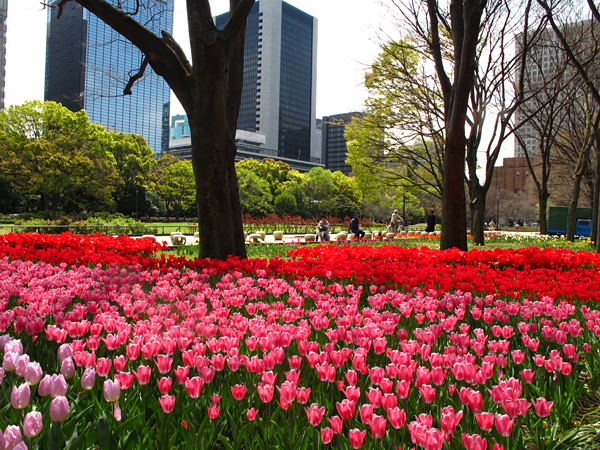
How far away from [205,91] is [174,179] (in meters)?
46.9

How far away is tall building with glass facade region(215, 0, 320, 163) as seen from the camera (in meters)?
136

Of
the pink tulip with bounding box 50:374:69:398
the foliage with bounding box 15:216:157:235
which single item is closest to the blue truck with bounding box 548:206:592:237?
the foliage with bounding box 15:216:157:235

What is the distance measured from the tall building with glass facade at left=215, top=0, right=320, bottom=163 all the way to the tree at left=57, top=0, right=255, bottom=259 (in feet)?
439

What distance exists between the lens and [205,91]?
700cm

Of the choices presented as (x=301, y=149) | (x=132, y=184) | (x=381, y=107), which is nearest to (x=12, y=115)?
(x=132, y=184)

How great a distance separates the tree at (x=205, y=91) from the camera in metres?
7.02

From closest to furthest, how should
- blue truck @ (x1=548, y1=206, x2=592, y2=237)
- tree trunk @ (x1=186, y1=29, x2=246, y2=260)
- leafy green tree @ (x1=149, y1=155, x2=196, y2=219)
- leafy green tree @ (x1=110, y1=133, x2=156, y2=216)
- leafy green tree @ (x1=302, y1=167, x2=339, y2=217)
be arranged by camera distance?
tree trunk @ (x1=186, y1=29, x2=246, y2=260)
blue truck @ (x1=548, y1=206, x2=592, y2=237)
leafy green tree @ (x1=149, y1=155, x2=196, y2=219)
leafy green tree @ (x1=110, y1=133, x2=156, y2=216)
leafy green tree @ (x1=302, y1=167, x2=339, y2=217)

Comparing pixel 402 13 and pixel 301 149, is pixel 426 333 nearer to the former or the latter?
pixel 402 13

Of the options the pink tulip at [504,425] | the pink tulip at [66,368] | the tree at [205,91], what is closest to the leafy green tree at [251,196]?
the tree at [205,91]

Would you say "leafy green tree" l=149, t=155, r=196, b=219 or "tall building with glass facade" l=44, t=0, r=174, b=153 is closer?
"tall building with glass facade" l=44, t=0, r=174, b=153

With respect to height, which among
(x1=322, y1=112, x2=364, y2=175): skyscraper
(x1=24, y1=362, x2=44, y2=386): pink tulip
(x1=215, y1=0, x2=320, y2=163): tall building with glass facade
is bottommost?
(x1=24, y1=362, x2=44, y2=386): pink tulip

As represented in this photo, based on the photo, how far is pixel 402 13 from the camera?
13.9 m

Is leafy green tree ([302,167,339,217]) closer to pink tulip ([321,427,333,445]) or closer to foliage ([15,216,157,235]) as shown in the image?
foliage ([15,216,157,235])

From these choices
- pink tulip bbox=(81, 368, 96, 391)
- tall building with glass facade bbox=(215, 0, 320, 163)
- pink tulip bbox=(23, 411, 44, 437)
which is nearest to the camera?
pink tulip bbox=(23, 411, 44, 437)
